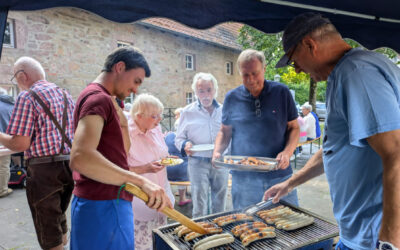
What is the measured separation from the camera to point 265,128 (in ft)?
9.17

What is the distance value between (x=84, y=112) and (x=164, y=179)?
1528mm

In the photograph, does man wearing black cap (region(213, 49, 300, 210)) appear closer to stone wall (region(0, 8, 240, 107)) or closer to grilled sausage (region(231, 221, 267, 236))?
grilled sausage (region(231, 221, 267, 236))

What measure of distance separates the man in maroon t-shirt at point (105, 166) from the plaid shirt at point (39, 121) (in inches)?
50.9

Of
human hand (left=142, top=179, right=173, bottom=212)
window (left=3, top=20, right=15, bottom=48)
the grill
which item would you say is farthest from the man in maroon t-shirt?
window (left=3, top=20, right=15, bottom=48)

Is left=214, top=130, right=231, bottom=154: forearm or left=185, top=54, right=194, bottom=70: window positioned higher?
left=185, top=54, right=194, bottom=70: window

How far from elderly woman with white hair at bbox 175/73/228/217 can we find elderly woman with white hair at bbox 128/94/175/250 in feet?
2.37

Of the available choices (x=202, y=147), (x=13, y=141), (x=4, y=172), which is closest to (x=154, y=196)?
(x=202, y=147)

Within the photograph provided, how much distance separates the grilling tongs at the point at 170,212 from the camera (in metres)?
1.65

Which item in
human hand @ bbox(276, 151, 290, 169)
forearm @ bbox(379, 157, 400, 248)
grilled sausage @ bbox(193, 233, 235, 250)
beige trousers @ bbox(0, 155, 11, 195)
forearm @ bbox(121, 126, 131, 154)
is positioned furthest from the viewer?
beige trousers @ bbox(0, 155, 11, 195)

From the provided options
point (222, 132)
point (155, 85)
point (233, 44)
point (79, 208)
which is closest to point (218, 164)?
point (222, 132)

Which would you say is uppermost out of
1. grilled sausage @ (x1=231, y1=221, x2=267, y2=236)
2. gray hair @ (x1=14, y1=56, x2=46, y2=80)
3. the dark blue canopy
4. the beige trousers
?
the dark blue canopy

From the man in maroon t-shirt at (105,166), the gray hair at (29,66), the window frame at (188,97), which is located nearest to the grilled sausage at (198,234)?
the man in maroon t-shirt at (105,166)

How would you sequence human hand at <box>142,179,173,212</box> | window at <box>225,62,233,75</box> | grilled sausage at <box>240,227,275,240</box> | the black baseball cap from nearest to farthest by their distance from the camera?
the black baseball cap
human hand at <box>142,179,173,212</box>
grilled sausage at <box>240,227,275,240</box>
window at <box>225,62,233,75</box>

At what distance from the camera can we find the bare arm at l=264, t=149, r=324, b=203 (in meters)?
1.96
